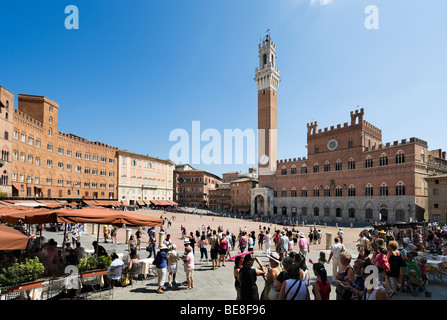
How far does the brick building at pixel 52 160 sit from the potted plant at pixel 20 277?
33900 millimetres

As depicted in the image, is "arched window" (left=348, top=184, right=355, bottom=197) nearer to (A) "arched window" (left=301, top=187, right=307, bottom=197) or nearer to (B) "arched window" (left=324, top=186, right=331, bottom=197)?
(B) "arched window" (left=324, top=186, right=331, bottom=197)

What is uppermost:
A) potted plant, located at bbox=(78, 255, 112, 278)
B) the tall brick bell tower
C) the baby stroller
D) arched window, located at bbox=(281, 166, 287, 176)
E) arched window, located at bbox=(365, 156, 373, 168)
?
the tall brick bell tower

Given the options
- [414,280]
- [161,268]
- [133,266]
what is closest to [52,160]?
[133,266]

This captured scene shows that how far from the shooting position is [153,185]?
207 feet

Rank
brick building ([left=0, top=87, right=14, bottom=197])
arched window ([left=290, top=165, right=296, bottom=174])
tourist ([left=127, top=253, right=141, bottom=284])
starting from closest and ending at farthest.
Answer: tourist ([left=127, top=253, right=141, bottom=284])
brick building ([left=0, top=87, right=14, bottom=197])
arched window ([left=290, top=165, right=296, bottom=174])

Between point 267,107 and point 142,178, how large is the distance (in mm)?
34733

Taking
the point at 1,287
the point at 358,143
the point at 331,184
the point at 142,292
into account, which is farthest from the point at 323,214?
the point at 1,287

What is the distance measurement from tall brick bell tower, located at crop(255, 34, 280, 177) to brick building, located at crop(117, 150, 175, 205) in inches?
1009

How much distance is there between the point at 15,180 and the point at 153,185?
31.7 metres

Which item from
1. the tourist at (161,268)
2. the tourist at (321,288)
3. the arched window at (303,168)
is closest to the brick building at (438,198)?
the arched window at (303,168)

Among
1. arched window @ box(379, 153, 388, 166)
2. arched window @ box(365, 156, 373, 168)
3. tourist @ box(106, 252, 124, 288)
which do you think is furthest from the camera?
arched window @ box(365, 156, 373, 168)

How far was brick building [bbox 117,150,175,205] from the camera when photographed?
56.2 meters

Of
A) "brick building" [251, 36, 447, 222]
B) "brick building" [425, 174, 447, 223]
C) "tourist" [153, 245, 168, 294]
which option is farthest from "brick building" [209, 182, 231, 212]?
"tourist" [153, 245, 168, 294]
